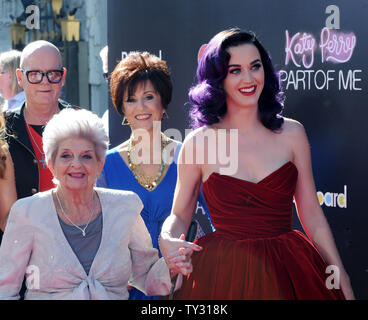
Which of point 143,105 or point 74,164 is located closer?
point 74,164

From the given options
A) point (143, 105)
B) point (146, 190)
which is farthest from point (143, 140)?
point (146, 190)

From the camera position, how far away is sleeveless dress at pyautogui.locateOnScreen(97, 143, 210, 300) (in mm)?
3525

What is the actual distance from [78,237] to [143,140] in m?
1.02

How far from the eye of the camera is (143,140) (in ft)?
12.2

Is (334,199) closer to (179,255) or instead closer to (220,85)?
(220,85)

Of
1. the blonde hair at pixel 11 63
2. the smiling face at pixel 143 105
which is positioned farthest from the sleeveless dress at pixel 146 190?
the blonde hair at pixel 11 63

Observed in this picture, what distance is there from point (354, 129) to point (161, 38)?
1675 millimetres

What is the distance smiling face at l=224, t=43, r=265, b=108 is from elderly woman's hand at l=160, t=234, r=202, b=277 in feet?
2.22

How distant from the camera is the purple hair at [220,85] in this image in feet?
9.81

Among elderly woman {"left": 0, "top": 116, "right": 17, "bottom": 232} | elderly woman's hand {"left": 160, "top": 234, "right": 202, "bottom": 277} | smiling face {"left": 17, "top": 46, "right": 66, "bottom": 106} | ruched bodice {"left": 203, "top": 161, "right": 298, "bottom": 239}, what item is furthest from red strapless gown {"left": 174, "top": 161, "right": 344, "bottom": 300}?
smiling face {"left": 17, "top": 46, "right": 66, "bottom": 106}

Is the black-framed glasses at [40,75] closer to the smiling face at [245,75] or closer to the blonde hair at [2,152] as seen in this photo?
the blonde hair at [2,152]
